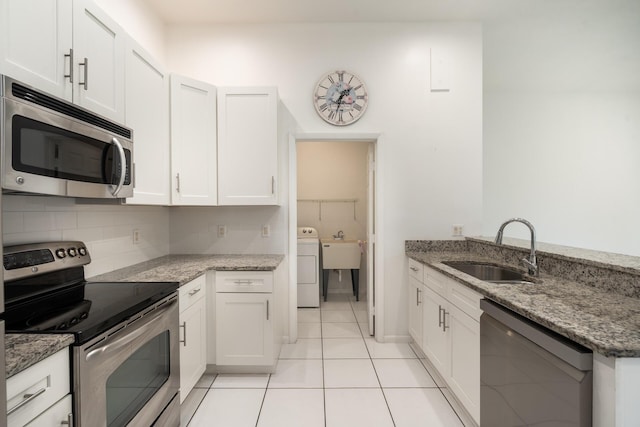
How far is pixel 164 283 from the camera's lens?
1.66 m

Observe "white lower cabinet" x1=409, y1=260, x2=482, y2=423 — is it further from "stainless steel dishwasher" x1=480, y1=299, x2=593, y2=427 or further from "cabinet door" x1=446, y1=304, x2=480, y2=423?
"stainless steel dishwasher" x1=480, y1=299, x2=593, y2=427

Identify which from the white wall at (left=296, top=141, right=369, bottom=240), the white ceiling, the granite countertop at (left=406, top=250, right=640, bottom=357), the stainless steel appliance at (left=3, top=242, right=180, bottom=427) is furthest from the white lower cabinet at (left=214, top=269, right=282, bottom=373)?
the white wall at (left=296, top=141, right=369, bottom=240)

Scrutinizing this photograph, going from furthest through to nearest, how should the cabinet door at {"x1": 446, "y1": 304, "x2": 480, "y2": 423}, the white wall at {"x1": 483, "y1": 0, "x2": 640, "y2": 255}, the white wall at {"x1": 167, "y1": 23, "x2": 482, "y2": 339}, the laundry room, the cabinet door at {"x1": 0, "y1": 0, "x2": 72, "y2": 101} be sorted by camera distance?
the laundry room < the white wall at {"x1": 483, "y1": 0, "x2": 640, "y2": 255} < the white wall at {"x1": 167, "y1": 23, "x2": 482, "y2": 339} < the cabinet door at {"x1": 446, "y1": 304, "x2": 480, "y2": 423} < the cabinet door at {"x1": 0, "y1": 0, "x2": 72, "y2": 101}

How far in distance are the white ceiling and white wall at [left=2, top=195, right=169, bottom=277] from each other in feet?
5.83

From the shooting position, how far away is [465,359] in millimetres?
1742

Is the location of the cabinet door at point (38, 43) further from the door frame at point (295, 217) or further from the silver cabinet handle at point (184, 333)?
the door frame at point (295, 217)

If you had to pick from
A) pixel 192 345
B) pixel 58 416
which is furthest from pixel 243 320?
pixel 58 416

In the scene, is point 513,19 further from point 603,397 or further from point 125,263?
point 125,263

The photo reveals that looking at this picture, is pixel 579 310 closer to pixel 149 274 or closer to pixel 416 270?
pixel 416 270

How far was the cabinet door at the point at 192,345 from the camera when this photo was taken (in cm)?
183

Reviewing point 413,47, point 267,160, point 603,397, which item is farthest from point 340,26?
point 603,397

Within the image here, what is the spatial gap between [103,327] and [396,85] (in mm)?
2866

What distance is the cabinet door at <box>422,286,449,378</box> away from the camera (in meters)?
2.04

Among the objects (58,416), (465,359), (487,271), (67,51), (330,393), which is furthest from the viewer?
(487,271)
